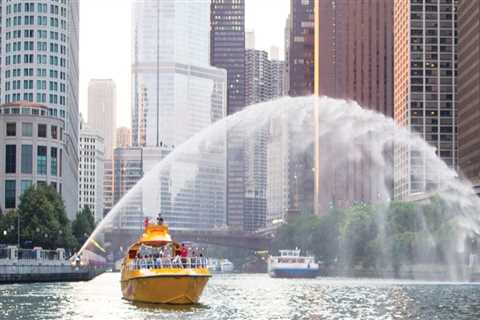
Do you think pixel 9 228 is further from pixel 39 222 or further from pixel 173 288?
pixel 173 288

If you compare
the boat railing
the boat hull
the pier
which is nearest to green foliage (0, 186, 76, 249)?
the pier

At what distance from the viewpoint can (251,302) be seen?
106 m

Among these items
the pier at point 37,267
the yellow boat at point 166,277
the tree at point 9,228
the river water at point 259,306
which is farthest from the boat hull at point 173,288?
the tree at point 9,228

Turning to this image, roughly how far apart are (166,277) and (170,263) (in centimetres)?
163

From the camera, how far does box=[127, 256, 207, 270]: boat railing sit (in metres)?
94.5

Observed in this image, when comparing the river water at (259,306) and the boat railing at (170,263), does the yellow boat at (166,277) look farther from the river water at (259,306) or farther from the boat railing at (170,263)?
the river water at (259,306)

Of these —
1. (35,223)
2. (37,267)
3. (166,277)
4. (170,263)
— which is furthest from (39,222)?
(166,277)

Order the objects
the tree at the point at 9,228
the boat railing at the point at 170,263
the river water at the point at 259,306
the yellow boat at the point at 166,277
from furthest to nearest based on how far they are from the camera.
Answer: the tree at the point at 9,228
the boat railing at the point at 170,263
the yellow boat at the point at 166,277
the river water at the point at 259,306

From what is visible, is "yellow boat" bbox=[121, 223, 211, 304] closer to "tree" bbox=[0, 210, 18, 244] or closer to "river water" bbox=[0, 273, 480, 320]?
"river water" bbox=[0, 273, 480, 320]

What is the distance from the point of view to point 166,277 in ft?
306

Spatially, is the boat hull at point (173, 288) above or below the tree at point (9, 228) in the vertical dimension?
below

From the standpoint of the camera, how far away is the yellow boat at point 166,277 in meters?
93.5

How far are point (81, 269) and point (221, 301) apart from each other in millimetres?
66048

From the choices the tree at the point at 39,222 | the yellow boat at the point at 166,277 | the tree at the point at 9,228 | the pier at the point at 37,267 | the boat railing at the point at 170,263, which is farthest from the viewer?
the tree at the point at 9,228
